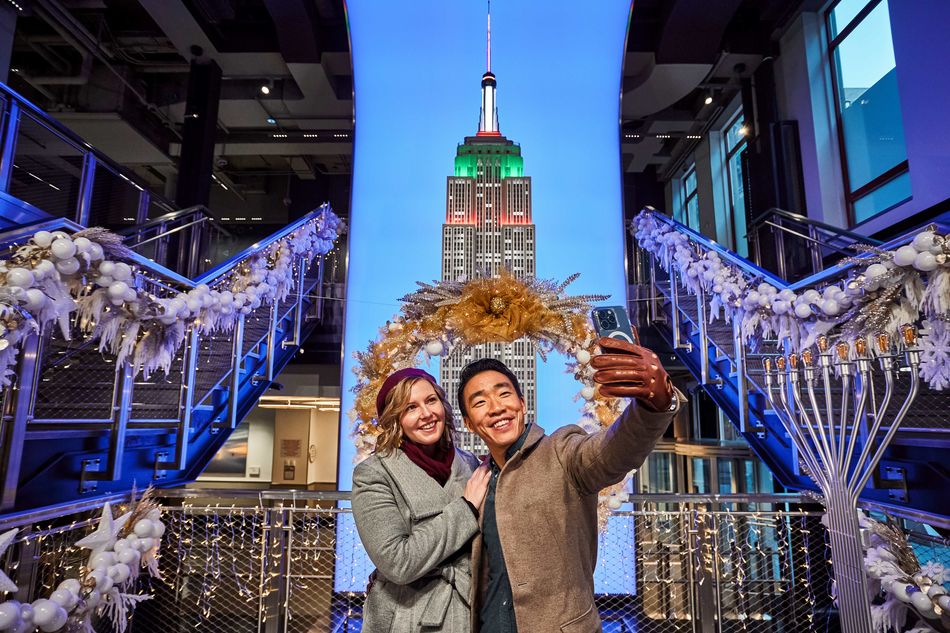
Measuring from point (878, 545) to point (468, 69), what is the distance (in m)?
5.78

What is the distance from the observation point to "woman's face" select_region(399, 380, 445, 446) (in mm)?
1696

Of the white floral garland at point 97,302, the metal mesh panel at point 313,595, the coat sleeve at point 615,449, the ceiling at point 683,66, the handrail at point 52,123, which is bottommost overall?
the metal mesh panel at point 313,595

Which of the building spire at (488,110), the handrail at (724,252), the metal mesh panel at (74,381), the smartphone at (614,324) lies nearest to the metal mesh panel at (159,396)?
the metal mesh panel at (74,381)

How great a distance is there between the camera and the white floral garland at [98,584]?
7.02 ft

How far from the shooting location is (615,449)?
49.6 inches

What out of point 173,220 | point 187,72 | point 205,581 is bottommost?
point 205,581

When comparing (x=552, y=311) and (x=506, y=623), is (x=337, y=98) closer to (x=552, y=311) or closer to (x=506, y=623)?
(x=552, y=311)

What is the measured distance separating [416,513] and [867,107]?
796 centimetres

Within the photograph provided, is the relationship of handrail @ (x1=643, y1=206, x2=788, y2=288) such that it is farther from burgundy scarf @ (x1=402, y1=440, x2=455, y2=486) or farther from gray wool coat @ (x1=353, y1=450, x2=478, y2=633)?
gray wool coat @ (x1=353, y1=450, x2=478, y2=633)

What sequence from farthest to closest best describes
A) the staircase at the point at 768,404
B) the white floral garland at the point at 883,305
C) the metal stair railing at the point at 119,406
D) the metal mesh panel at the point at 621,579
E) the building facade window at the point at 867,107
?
1. the building facade window at the point at 867,107
2. the metal mesh panel at the point at 621,579
3. the staircase at the point at 768,404
4. the metal stair railing at the point at 119,406
5. the white floral garland at the point at 883,305

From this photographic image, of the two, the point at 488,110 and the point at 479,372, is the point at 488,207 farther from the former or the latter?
the point at 479,372

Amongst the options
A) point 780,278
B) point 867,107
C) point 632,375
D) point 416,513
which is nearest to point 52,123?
point 416,513

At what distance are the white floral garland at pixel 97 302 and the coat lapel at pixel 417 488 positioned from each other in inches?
71.2

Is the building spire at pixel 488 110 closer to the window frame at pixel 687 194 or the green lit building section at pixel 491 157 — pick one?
the green lit building section at pixel 491 157
